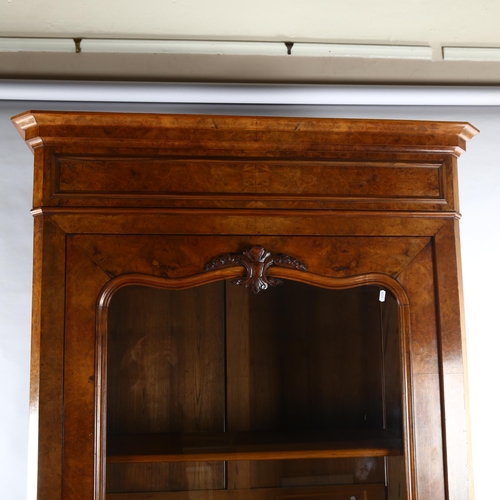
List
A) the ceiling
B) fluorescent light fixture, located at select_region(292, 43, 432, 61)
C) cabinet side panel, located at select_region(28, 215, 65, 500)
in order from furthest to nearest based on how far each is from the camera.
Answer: fluorescent light fixture, located at select_region(292, 43, 432, 61)
the ceiling
cabinet side panel, located at select_region(28, 215, 65, 500)

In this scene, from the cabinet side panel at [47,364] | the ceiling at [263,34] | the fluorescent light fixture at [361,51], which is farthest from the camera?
the fluorescent light fixture at [361,51]

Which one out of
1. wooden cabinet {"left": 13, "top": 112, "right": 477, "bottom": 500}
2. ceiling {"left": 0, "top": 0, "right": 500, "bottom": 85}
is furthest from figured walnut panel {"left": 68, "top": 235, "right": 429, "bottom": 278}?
ceiling {"left": 0, "top": 0, "right": 500, "bottom": 85}

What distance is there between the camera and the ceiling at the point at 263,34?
3.36 feet

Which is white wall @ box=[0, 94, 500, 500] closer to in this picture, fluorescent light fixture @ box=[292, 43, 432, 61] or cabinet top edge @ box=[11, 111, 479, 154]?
fluorescent light fixture @ box=[292, 43, 432, 61]

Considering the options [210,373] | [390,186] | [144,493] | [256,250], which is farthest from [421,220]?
[144,493]

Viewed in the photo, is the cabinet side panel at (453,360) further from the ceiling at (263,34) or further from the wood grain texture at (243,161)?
the ceiling at (263,34)

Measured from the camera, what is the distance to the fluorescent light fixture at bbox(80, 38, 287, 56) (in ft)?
3.67

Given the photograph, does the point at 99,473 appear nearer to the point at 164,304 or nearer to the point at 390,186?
the point at 164,304

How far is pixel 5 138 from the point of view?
48.9 inches

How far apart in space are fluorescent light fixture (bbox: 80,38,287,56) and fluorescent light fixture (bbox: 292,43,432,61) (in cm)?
4

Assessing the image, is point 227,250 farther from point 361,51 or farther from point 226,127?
point 361,51

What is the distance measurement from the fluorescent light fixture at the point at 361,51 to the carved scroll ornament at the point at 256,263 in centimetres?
46

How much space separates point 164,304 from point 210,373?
0.12 m

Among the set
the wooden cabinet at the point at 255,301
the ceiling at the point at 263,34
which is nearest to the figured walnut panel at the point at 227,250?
the wooden cabinet at the point at 255,301
